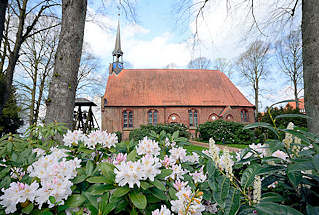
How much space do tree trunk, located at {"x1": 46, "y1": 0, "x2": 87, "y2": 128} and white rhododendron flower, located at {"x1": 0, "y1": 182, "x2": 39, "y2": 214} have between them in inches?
Result: 124

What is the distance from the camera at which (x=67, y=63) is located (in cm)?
403

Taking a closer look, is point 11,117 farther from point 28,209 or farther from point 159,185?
point 159,185

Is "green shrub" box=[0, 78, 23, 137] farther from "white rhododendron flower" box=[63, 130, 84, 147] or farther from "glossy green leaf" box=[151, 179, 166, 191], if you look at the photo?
"glossy green leaf" box=[151, 179, 166, 191]

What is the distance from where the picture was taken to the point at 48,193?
93 centimetres

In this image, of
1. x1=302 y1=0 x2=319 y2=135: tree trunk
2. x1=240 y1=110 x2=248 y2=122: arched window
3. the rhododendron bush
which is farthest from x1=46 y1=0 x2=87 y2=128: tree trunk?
x1=240 y1=110 x2=248 y2=122: arched window

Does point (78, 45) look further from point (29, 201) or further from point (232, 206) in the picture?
point (232, 206)

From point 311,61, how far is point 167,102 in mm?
20945

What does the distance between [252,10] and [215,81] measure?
22.8m

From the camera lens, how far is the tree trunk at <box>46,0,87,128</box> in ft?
12.6

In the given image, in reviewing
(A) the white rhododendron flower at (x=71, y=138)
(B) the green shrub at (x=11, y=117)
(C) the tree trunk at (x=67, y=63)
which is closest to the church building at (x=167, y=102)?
(B) the green shrub at (x=11, y=117)

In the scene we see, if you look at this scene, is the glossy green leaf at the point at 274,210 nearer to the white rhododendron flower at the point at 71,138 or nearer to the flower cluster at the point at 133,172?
the flower cluster at the point at 133,172

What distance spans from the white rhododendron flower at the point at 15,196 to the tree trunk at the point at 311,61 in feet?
12.9

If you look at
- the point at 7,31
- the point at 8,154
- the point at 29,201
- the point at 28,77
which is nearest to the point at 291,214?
the point at 29,201

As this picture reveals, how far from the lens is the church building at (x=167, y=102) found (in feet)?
76.6
